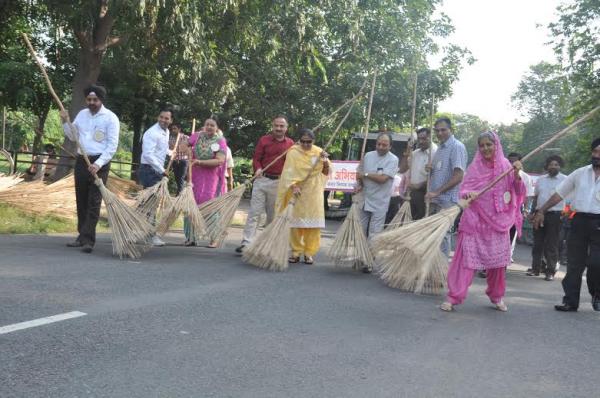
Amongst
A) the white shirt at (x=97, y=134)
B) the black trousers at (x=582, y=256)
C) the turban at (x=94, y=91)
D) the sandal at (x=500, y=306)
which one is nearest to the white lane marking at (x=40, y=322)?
the white shirt at (x=97, y=134)

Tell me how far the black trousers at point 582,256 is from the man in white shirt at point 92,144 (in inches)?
201

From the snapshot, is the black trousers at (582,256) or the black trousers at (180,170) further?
the black trousers at (180,170)

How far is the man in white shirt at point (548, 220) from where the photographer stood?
888 cm

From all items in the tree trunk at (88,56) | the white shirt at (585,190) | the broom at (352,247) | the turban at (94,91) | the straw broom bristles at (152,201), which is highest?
the tree trunk at (88,56)

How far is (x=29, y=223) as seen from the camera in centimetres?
870

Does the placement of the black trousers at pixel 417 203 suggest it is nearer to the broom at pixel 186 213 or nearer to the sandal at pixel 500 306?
the sandal at pixel 500 306

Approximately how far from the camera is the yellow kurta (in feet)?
24.8

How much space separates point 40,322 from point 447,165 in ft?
15.3

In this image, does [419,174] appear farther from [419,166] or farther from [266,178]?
[266,178]

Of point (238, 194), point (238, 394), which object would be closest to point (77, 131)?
point (238, 194)

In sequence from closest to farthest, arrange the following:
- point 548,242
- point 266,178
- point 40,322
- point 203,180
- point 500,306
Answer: point 40,322
point 500,306
point 266,178
point 203,180
point 548,242

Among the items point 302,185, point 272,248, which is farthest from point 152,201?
point 302,185

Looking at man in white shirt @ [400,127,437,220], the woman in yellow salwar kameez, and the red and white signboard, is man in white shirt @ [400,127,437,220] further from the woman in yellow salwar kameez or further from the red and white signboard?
the red and white signboard

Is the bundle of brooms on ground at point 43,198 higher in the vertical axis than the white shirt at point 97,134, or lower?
lower
